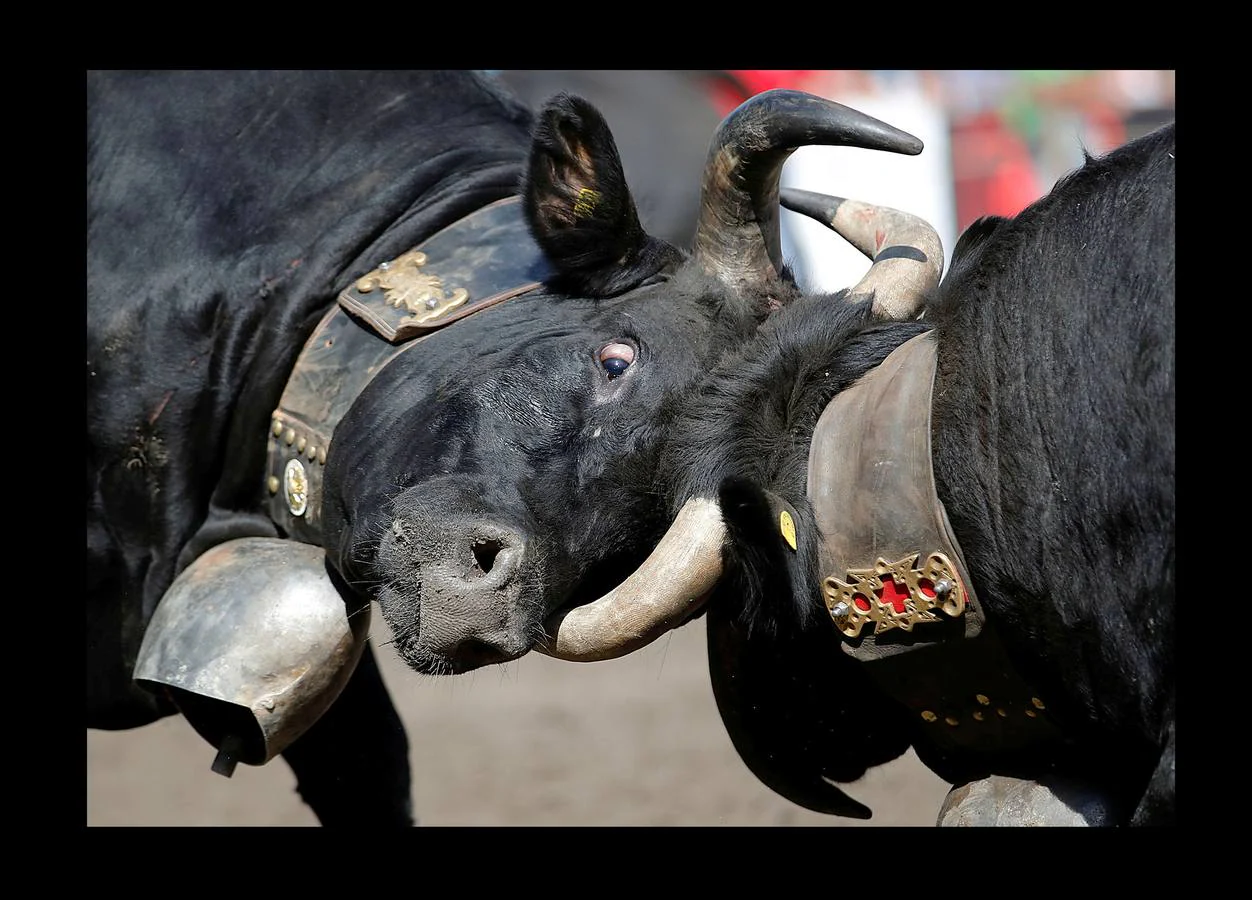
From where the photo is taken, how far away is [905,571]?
198 cm

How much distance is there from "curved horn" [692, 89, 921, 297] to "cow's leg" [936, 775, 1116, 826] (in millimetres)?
940

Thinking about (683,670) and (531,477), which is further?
(683,670)

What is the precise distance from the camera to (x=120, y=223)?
119 inches

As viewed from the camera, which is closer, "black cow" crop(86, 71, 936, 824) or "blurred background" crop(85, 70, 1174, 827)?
"black cow" crop(86, 71, 936, 824)

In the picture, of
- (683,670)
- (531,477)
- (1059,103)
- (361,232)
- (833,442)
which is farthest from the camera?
(1059,103)

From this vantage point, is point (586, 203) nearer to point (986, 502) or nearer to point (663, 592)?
point (663, 592)

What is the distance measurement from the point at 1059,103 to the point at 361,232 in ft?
Result: 21.5

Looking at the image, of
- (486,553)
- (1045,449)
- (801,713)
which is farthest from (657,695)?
(1045,449)

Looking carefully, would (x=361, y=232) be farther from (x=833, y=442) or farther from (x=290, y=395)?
(x=833, y=442)

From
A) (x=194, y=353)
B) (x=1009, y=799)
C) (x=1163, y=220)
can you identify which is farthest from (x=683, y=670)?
(x=1163, y=220)

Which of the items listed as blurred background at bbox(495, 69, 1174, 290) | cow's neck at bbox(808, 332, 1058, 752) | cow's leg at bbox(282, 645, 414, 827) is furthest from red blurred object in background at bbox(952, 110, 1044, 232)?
cow's neck at bbox(808, 332, 1058, 752)

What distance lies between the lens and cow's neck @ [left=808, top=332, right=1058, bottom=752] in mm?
1974

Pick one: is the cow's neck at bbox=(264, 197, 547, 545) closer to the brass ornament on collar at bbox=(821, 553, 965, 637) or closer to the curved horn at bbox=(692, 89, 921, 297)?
the curved horn at bbox=(692, 89, 921, 297)

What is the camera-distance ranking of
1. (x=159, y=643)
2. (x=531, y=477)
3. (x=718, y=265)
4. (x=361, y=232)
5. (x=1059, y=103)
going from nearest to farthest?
1. (x=531, y=477)
2. (x=718, y=265)
3. (x=159, y=643)
4. (x=361, y=232)
5. (x=1059, y=103)
